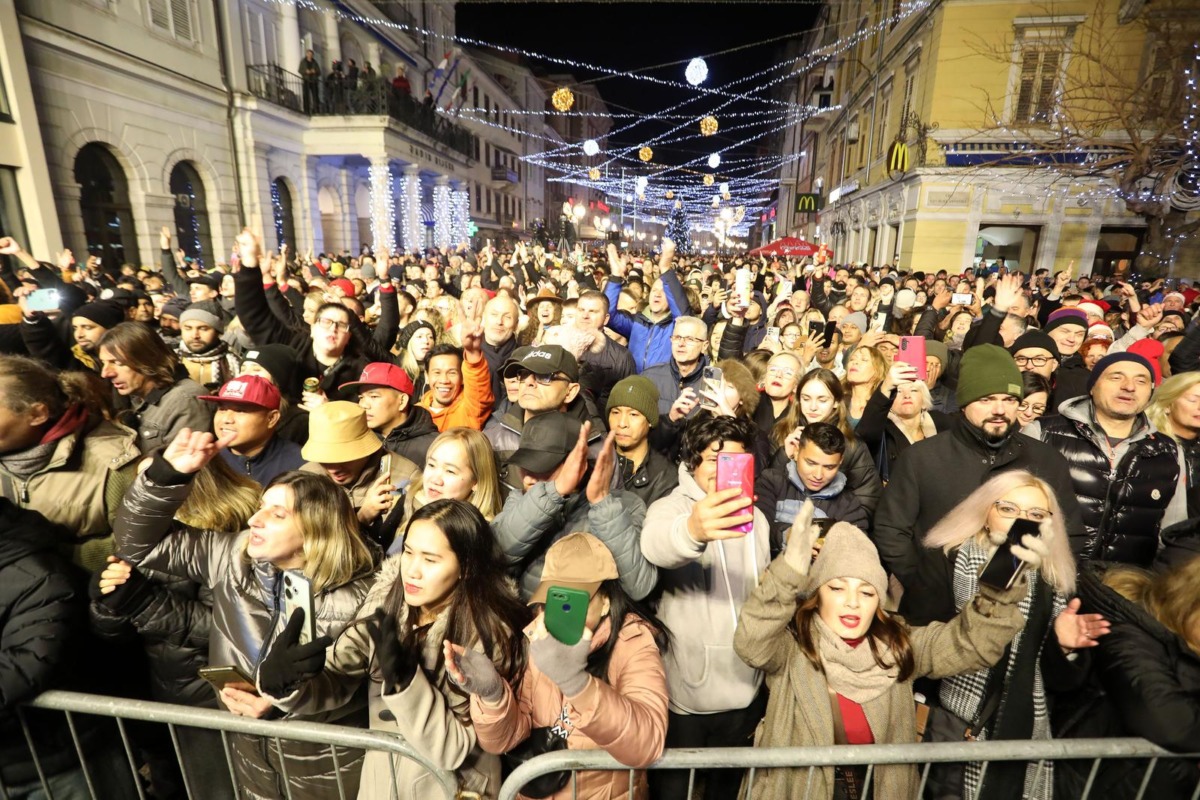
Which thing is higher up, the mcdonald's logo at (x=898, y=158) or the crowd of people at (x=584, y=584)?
the mcdonald's logo at (x=898, y=158)

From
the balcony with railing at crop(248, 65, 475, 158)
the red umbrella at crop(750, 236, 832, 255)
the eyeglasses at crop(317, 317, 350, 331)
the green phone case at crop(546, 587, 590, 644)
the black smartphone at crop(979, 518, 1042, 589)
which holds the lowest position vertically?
the black smartphone at crop(979, 518, 1042, 589)

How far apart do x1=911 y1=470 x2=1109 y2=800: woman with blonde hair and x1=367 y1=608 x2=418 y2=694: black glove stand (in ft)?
6.47

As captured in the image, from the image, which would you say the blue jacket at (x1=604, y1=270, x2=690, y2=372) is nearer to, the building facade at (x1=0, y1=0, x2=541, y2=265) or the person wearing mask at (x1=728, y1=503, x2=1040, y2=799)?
the person wearing mask at (x1=728, y1=503, x2=1040, y2=799)

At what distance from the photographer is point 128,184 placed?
14039 millimetres

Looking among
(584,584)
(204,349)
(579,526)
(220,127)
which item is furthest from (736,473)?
(220,127)

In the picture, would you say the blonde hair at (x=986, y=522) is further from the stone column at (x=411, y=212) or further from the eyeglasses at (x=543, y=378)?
the stone column at (x=411, y=212)

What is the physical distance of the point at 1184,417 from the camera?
317 cm

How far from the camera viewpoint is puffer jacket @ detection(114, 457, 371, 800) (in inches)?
81.0

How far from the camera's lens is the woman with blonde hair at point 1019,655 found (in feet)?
6.60

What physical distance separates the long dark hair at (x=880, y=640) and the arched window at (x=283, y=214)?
21.4 m

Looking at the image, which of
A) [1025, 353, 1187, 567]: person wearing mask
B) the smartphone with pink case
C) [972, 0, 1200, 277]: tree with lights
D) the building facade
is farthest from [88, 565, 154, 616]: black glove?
[972, 0, 1200, 277]: tree with lights

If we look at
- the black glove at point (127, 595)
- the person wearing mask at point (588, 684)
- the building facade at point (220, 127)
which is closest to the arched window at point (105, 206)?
the building facade at point (220, 127)

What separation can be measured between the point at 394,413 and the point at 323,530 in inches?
57.9

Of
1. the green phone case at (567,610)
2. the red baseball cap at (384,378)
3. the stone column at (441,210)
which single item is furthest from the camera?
the stone column at (441,210)
